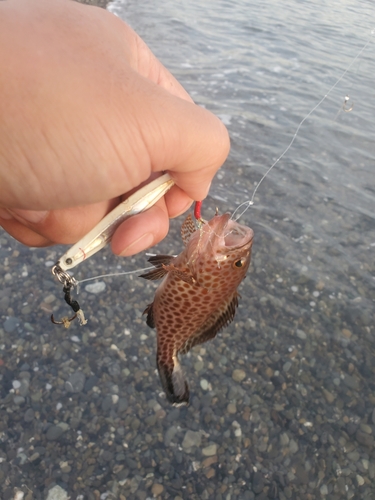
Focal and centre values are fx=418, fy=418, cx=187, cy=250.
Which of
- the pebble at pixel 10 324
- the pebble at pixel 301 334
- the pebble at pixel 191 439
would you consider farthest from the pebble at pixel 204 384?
the pebble at pixel 10 324

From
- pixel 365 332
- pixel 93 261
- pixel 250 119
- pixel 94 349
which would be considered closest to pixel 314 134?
pixel 250 119

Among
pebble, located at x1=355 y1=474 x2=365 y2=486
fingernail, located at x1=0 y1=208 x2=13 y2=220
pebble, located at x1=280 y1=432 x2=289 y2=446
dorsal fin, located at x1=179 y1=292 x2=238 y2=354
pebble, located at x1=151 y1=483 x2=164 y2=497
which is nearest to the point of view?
fingernail, located at x1=0 y1=208 x2=13 y2=220

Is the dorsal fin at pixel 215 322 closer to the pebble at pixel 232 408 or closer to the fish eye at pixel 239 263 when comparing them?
the fish eye at pixel 239 263

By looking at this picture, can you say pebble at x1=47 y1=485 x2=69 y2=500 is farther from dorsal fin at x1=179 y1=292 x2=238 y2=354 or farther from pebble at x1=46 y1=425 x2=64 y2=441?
dorsal fin at x1=179 y1=292 x2=238 y2=354

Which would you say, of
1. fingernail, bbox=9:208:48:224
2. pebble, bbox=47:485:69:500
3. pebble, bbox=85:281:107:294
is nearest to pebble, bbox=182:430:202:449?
pebble, bbox=47:485:69:500

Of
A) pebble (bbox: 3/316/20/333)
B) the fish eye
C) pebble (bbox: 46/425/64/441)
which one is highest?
the fish eye
